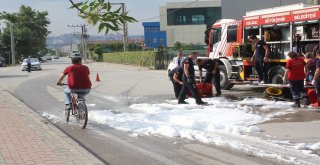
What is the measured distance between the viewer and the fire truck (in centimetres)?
1478

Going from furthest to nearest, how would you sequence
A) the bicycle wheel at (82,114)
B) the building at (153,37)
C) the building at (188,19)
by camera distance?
the building at (188,19) → the building at (153,37) → the bicycle wheel at (82,114)

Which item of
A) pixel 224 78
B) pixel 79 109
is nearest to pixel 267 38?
pixel 224 78

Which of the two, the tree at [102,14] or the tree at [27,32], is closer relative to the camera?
the tree at [102,14]

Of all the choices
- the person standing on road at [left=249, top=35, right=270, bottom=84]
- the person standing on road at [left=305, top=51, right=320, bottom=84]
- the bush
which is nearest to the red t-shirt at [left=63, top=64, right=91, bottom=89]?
the person standing on road at [left=305, top=51, right=320, bottom=84]

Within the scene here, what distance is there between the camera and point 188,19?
7850 centimetres

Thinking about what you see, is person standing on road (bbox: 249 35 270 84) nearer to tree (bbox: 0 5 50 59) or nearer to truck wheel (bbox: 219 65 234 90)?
truck wheel (bbox: 219 65 234 90)

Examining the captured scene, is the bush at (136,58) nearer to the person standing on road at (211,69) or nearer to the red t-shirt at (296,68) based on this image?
the person standing on road at (211,69)

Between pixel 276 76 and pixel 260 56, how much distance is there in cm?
91

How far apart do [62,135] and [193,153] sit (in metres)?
2.79

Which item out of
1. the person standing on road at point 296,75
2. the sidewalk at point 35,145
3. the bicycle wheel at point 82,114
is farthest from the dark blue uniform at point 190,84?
the sidewalk at point 35,145

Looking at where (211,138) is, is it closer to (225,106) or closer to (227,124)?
(227,124)

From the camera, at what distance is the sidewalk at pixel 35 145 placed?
6.80m

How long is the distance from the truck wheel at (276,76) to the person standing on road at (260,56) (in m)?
0.25

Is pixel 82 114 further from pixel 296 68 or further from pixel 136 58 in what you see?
pixel 136 58
